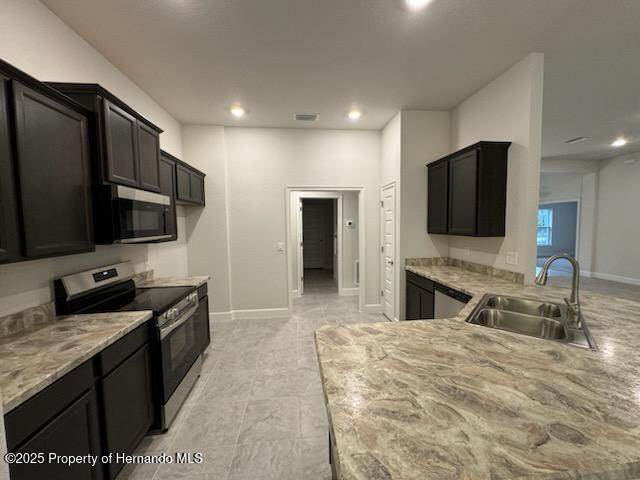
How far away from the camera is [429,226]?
3.64 m

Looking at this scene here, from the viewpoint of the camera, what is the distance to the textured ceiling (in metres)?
1.92

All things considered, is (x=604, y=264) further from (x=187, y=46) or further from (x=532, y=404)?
(x=187, y=46)

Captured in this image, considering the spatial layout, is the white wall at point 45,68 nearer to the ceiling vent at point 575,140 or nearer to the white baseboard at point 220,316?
the white baseboard at point 220,316

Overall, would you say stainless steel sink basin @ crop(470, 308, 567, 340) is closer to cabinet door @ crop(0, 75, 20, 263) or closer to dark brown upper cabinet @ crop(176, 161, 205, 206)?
cabinet door @ crop(0, 75, 20, 263)

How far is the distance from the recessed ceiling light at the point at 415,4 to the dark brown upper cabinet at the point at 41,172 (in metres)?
2.26

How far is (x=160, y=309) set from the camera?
1.97 metres

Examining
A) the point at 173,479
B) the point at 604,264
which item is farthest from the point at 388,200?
the point at 604,264

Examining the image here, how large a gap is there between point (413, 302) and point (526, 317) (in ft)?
5.56

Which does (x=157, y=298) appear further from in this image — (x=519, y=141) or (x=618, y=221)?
(x=618, y=221)

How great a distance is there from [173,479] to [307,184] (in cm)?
360

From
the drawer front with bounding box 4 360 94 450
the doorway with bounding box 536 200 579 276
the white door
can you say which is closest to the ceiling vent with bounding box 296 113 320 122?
the white door

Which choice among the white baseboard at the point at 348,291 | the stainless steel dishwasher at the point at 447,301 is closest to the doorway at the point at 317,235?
the white baseboard at the point at 348,291

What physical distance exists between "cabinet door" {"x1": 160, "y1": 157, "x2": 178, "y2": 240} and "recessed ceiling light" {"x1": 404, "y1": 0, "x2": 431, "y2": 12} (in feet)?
8.34

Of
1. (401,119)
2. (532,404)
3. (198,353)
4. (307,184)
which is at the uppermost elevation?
(401,119)
